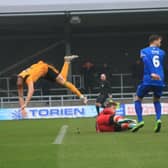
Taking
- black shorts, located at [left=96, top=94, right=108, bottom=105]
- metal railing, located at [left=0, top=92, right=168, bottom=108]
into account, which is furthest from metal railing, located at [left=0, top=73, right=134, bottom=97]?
black shorts, located at [left=96, top=94, right=108, bottom=105]

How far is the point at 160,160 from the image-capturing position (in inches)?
324

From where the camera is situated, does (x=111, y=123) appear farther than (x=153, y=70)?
Yes

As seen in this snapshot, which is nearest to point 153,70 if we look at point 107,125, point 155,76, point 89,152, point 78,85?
point 155,76

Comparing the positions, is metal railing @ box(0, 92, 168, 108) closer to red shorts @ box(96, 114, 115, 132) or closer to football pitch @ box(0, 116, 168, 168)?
red shorts @ box(96, 114, 115, 132)

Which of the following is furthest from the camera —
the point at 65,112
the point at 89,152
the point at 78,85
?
the point at 78,85

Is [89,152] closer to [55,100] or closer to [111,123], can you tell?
[111,123]

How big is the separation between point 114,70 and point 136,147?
2629 centimetres

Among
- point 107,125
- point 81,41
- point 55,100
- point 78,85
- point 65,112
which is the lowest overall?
point 65,112

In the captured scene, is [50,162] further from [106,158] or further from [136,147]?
[136,147]

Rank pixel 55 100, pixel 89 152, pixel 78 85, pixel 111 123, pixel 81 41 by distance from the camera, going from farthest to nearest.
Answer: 1. pixel 81 41
2. pixel 78 85
3. pixel 55 100
4. pixel 111 123
5. pixel 89 152

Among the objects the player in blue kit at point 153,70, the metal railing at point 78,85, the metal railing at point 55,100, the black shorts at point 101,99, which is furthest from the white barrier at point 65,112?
the player in blue kit at point 153,70

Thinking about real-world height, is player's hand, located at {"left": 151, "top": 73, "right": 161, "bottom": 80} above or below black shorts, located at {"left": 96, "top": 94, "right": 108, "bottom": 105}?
above

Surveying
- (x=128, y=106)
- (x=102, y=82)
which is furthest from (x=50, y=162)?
(x=128, y=106)

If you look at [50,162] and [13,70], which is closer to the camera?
[50,162]
